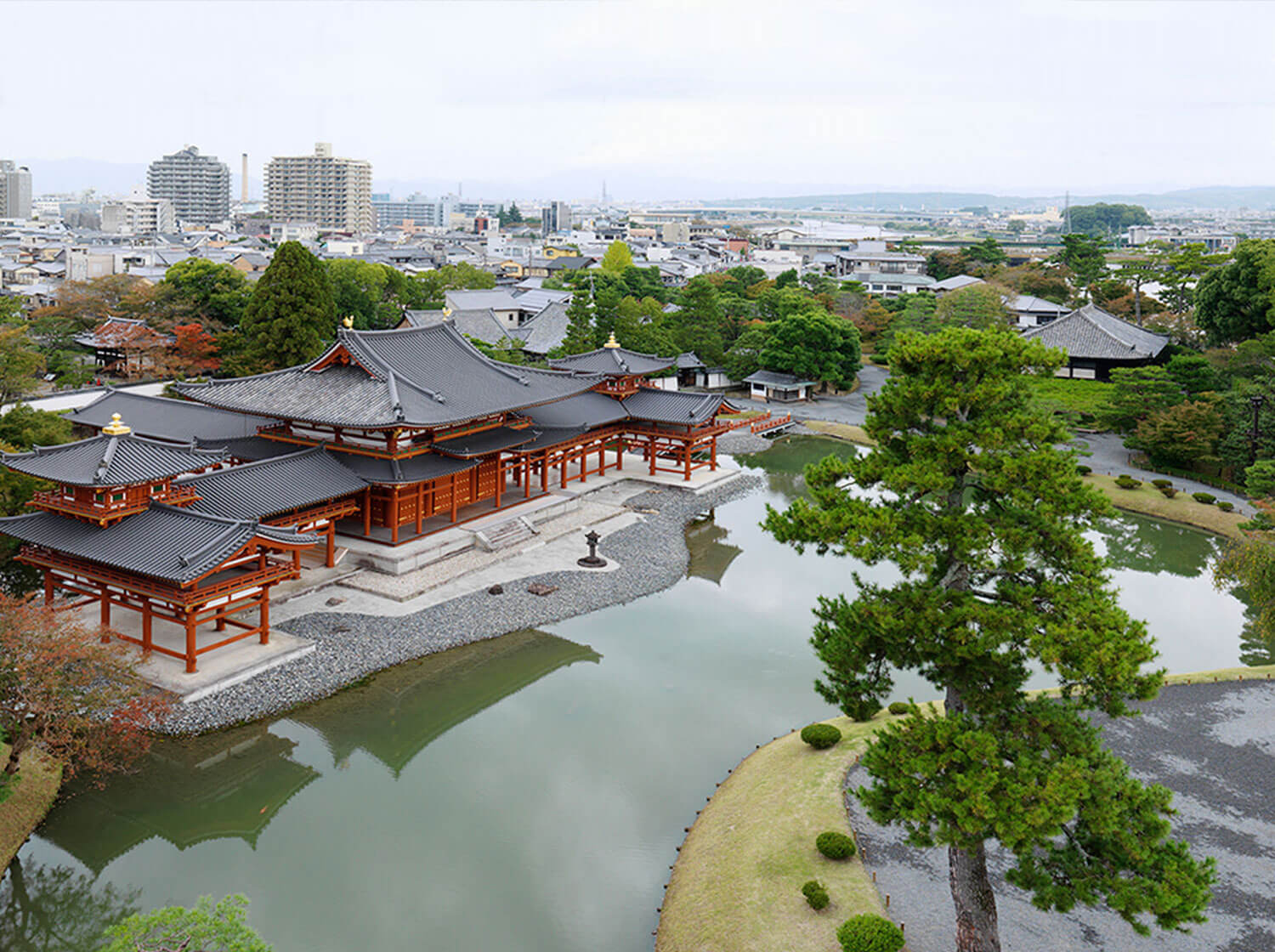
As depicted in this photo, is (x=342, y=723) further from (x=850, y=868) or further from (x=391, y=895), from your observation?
(x=850, y=868)

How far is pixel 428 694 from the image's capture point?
1884cm

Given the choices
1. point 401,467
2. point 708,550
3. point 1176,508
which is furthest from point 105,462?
point 1176,508

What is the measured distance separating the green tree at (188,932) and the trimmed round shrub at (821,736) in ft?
31.4

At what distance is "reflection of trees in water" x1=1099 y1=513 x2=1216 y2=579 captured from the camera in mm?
28922

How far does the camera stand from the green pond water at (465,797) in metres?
12.6

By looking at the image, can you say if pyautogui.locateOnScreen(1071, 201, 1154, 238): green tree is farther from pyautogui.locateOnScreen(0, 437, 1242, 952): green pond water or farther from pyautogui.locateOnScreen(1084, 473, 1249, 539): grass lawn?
pyautogui.locateOnScreen(0, 437, 1242, 952): green pond water

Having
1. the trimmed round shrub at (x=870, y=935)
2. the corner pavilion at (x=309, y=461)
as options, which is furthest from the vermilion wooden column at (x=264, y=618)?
the trimmed round shrub at (x=870, y=935)

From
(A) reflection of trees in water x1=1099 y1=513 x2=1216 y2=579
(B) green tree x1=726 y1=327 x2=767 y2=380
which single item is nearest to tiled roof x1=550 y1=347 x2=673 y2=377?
(B) green tree x1=726 y1=327 x2=767 y2=380

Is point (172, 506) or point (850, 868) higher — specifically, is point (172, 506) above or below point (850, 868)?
above

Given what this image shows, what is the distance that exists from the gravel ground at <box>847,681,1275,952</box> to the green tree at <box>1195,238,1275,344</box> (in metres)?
26.9

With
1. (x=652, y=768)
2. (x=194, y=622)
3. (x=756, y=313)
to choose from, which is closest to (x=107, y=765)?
(x=194, y=622)

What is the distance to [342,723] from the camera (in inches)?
689

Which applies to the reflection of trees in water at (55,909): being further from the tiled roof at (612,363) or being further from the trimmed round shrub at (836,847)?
the tiled roof at (612,363)

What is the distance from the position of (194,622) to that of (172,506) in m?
2.56
